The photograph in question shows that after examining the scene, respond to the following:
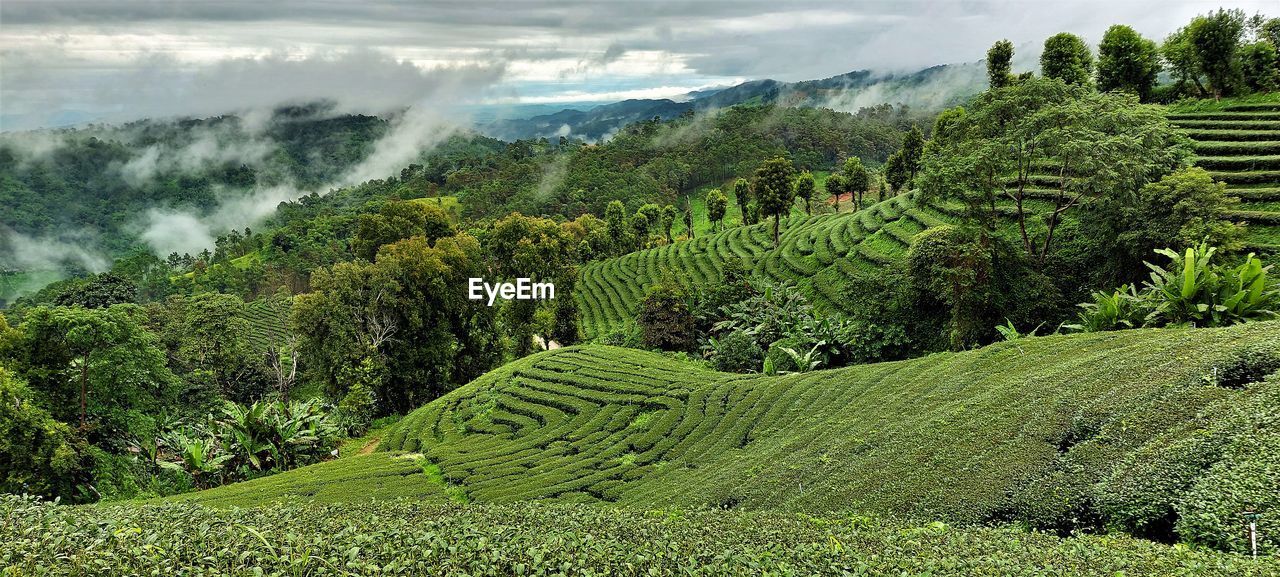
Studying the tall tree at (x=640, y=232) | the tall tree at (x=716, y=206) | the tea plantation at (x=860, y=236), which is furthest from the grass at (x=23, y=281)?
the tall tree at (x=716, y=206)

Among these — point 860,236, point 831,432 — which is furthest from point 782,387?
point 860,236

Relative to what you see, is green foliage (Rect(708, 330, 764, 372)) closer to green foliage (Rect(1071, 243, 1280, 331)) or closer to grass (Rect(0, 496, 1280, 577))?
green foliage (Rect(1071, 243, 1280, 331))

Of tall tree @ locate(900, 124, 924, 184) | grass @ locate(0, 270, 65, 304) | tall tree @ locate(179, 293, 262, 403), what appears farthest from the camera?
grass @ locate(0, 270, 65, 304)

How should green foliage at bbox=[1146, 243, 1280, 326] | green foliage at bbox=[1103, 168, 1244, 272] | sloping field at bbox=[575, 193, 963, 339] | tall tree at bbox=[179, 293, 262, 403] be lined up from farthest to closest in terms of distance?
sloping field at bbox=[575, 193, 963, 339]
tall tree at bbox=[179, 293, 262, 403]
green foliage at bbox=[1103, 168, 1244, 272]
green foliage at bbox=[1146, 243, 1280, 326]

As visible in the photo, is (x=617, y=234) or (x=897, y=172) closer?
(x=897, y=172)

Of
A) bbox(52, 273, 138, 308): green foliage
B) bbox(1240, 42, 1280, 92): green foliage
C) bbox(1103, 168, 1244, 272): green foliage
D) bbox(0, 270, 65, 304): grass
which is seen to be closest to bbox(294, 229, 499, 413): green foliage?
bbox(1103, 168, 1244, 272): green foliage

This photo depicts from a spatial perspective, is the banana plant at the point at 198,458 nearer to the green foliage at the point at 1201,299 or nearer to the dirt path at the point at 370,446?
the dirt path at the point at 370,446

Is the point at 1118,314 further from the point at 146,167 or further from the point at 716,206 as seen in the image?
the point at 146,167

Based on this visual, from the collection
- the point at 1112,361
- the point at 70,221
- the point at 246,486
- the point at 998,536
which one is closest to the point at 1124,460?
the point at 998,536
